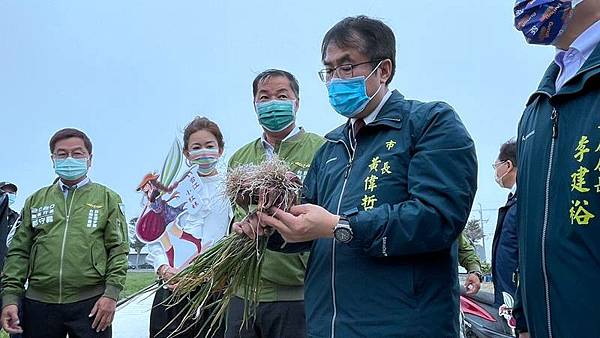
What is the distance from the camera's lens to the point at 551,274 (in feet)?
5.34

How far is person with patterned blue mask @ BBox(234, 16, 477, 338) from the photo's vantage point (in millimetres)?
1951

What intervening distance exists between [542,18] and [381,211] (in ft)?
2.47

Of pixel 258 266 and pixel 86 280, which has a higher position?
pixel 258 266

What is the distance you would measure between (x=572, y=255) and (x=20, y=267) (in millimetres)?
3671

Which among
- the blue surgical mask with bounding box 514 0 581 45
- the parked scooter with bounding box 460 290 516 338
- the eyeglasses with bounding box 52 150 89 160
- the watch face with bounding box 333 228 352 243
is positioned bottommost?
the parked scooter with bounding box 460 290 516 338

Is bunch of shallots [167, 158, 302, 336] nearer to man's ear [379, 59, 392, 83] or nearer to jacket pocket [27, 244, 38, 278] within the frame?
man's ear [379, 59, 392, 83]

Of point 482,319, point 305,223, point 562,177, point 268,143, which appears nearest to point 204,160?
point 268,143

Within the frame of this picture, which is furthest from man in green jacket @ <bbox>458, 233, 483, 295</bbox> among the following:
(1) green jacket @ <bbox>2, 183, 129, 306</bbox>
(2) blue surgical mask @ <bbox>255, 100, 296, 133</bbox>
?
(1) green jacket @ <bbox>2, 183, 129, 306</bbox>

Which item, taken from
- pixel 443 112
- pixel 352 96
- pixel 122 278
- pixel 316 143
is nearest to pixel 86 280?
pixel 122 278

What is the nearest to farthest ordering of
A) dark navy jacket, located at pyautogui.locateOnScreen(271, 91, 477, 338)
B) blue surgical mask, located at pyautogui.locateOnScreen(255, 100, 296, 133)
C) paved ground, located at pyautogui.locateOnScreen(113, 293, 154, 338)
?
dark navy jacket, located at pyautogui.locateOnScreen(271, 91, 477, 338) < blue surgical mask, located at pyautogui.locateOnScreen(255, 100, 296, 133) < paved ground, located at pyautogui.locateOnScreen(113, 293, 154, 338)

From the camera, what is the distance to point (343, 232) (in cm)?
197

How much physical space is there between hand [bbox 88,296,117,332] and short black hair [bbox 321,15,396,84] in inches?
98.7

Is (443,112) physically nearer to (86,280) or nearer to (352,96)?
(352,96)

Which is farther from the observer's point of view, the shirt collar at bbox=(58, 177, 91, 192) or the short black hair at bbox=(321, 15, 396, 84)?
the shirt collar at bbox=(58, 177, 91, 192)
